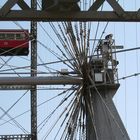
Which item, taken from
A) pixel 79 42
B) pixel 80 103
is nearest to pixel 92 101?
pixel 80 103

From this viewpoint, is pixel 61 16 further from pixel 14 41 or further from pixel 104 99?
pixel 14 41

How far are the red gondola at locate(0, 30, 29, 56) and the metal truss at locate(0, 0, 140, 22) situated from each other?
20.3m

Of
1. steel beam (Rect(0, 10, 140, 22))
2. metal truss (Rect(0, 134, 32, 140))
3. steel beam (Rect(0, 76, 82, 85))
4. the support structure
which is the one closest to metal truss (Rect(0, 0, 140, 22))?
steel beam (Rect(0, 10, 140, 22))

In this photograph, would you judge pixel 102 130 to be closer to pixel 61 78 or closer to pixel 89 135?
pixel 89 135

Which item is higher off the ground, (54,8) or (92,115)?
(54,8)

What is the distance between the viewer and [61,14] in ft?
38.2

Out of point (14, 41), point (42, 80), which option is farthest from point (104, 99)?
point (14, 41)

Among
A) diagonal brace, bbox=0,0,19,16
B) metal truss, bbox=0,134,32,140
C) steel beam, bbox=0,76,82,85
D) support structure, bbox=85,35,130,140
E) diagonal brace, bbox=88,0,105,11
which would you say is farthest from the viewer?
metal truss, bbox=0,134,32,140

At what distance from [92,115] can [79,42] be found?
8.73ft

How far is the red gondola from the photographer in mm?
32188

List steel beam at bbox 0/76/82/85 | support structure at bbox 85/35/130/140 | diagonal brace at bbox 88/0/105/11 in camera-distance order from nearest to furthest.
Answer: diagonal brace at bbox 88/0/105/11 → support structure at bbox 85/35/130/140 → steel beam at bbox 0/76/82/85

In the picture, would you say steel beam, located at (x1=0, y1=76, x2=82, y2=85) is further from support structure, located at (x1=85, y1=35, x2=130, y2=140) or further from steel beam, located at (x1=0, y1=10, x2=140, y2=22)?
steel beam, located at (x1=0, y1=10, x2=140, y2=22)

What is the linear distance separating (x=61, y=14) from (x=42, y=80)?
12.2m

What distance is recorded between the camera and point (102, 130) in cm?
2220
